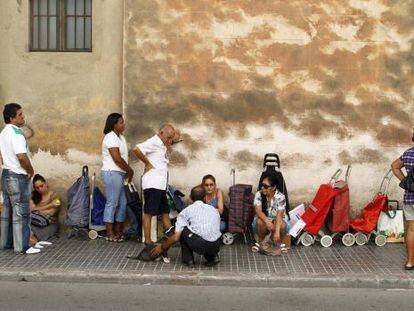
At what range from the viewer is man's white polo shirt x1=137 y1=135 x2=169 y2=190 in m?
8.10

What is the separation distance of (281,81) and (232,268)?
316 centimetres

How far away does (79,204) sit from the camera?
29.1 ft

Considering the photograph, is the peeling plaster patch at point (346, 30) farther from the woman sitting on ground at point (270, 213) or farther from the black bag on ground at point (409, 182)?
the black bag on ground at point (409, 182)

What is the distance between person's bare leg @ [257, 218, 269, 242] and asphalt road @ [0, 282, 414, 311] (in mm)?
1528

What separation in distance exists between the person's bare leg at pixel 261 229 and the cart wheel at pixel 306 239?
586 mm

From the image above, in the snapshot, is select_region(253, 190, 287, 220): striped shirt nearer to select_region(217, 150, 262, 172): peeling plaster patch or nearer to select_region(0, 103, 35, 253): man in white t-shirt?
select_region(217, 150, 262, 172): peeling plaster patch

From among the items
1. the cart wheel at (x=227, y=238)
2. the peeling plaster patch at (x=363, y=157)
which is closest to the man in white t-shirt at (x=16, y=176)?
the cart wheel at (x=227, y=238)

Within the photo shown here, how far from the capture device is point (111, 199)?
8.67 metres

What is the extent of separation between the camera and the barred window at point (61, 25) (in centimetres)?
951

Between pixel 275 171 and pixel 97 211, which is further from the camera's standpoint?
pixel 97 211

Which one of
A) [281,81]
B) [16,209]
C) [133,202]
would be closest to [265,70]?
[281,81]

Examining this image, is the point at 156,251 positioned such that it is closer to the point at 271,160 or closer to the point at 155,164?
the point at 155,164

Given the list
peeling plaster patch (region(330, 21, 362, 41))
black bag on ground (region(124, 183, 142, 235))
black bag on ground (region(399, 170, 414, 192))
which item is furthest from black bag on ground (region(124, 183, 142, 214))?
peeling plaster patch (region(330, 21, 362, 41))

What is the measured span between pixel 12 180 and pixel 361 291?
4.68 meters
